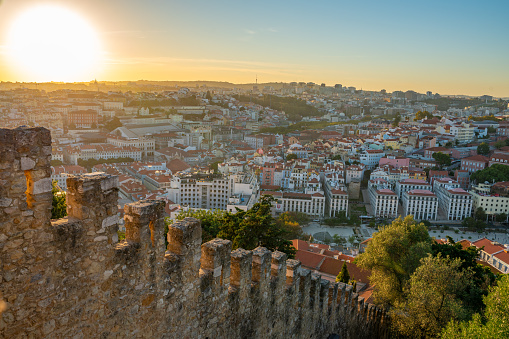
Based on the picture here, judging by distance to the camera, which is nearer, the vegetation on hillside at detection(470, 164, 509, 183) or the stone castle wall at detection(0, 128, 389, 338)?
the stone castle wall at detection(0, 128, 389, 338)

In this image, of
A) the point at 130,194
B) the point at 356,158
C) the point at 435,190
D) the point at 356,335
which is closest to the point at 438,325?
the point at 356,335

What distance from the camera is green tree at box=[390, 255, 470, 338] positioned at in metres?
8.82

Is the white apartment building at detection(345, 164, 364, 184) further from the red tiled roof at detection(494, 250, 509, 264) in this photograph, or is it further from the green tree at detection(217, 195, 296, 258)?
the green tree at detection(217, 195, 296, 258)

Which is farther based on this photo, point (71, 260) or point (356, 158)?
point (356, 158)

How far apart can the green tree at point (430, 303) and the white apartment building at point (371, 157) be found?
54.9m

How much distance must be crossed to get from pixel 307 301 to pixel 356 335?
2905 millimetres

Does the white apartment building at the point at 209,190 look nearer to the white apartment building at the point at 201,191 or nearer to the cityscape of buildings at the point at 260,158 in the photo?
the white apartment building at the point at 201,191

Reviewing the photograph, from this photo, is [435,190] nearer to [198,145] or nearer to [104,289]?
[198,145]

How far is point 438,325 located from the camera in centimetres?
878

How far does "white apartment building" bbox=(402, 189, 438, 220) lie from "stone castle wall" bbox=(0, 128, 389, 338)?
4519 centimetres

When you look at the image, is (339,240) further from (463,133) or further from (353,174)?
(463,133)

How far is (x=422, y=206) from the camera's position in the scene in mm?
46906

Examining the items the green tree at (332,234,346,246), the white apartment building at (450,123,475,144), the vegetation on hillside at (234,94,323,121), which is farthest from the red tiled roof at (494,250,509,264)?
the vegetation on hillside at (234,94,323,121)

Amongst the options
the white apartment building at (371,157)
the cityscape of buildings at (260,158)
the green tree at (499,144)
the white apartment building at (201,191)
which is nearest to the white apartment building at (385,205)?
the cityscape of buildings at (260,158)
